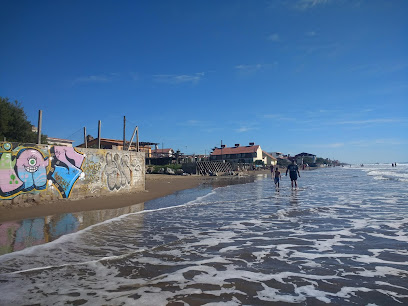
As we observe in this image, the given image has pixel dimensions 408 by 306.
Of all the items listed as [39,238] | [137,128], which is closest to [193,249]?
[39,238]

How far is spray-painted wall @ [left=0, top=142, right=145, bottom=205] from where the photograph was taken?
1059 cm

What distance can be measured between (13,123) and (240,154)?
69394 mm

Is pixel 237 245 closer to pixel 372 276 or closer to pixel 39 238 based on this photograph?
pixel 372 276

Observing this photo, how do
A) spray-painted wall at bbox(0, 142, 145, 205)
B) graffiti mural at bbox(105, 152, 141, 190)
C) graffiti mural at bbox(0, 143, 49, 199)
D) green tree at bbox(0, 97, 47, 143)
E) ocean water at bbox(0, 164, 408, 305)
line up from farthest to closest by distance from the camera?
green tree at bbox(0, 97, 47, 143)
graffiti mural at bbox(105, 152, 141, 190)
spray-painted wall at bbox(0, 142, 145, 205)
graffiti mural at bbox(0, 143, 49, 199)
ocean water at bbox(0, 164, 408, 305)

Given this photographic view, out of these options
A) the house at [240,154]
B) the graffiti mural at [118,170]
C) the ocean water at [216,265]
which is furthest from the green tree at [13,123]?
the house at [240,154]

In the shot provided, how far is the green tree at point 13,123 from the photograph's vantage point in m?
20.6

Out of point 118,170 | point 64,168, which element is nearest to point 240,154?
point 118,170

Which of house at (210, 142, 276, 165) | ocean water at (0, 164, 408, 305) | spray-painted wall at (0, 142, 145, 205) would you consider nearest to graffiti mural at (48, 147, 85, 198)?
spray-painted wall at (0, 142, 145, 205)

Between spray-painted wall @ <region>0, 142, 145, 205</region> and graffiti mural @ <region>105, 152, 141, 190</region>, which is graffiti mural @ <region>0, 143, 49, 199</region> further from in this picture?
graffiti mural @ <region>105, 152, 141, 190</region>

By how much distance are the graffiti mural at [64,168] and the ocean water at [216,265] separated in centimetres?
499

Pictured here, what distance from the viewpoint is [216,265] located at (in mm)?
5035

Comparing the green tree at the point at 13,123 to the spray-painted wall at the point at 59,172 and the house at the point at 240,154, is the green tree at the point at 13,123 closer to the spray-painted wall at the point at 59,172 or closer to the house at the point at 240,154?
the spray-painted wall at the point at 59,172

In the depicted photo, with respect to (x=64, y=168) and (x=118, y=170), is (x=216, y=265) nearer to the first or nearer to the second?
(x=64, y=168)

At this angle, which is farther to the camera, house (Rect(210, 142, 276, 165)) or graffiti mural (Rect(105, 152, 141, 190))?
house (Rect(210, 142, 276, 165))
